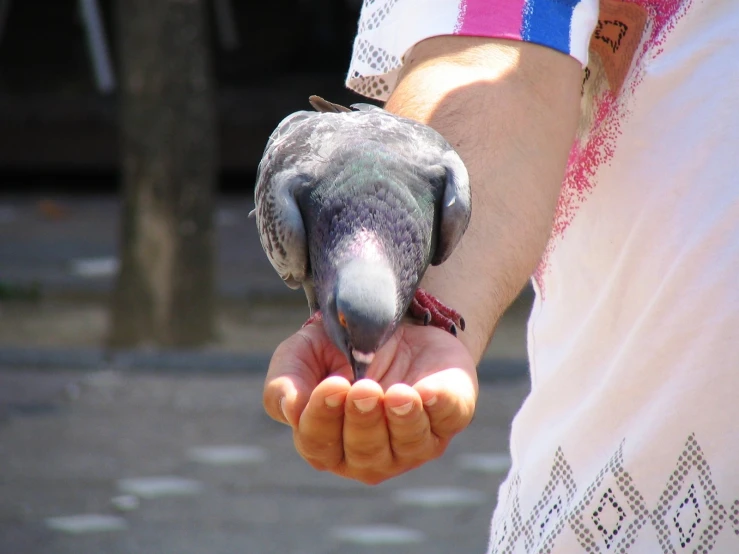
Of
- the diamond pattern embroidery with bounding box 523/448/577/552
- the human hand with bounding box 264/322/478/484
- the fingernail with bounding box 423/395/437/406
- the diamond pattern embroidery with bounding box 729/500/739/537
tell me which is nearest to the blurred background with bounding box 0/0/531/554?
the diamond pattern embroidery with bounding box 523/448/577/552

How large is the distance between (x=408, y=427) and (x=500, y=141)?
664 mm

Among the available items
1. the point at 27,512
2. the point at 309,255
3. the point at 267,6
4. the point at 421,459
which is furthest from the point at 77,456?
the point at 267,6

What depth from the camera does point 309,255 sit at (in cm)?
218

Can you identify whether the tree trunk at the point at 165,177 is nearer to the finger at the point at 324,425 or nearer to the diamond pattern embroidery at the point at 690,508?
the diamond pattern embroidery at the point at 690,508

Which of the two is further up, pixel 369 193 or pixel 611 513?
pixel 369 193

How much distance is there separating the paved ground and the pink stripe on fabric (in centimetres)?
347

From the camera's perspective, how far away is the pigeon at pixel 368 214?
1883 millimetres

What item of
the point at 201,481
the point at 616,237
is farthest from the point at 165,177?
the point at 616,237

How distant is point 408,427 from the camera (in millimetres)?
1572

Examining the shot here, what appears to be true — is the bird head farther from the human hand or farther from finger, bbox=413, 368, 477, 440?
finger, bbox=413, 368, 477, 440

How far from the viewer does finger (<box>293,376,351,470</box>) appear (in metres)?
1.59

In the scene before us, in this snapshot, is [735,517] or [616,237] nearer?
[735,517]

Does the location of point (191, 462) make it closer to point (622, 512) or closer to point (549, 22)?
point (622, 512)

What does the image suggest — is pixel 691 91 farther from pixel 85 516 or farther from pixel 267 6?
pixel 267 6
